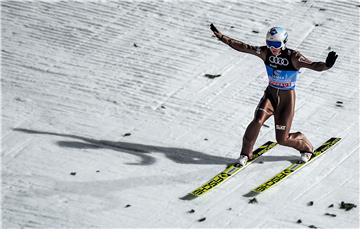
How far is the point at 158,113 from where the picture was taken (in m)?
14.7

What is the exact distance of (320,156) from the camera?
13430 millimetres

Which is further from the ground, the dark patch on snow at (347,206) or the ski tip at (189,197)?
the dark patch on snow at (347,206)

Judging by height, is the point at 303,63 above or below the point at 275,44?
below

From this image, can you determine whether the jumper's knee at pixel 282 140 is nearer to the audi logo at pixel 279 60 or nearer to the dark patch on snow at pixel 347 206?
the audi logo at pixel 279 60

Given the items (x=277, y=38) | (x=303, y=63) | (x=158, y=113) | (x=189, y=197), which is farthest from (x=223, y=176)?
(x=158, y=113)

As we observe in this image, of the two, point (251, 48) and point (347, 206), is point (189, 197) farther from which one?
point (251, 48)

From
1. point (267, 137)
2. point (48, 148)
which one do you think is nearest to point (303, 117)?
point (267, 137)

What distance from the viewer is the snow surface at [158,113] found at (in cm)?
1242

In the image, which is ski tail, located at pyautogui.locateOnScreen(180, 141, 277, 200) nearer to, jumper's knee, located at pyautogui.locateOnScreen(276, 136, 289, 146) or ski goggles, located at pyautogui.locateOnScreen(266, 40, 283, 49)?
jumper's knee, located at pyautogui.locateOnScreen(276, 136, 289, 146)

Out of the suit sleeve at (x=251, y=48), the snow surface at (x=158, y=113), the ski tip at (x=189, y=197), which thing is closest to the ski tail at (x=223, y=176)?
the ski tip at (x=189, y=197)

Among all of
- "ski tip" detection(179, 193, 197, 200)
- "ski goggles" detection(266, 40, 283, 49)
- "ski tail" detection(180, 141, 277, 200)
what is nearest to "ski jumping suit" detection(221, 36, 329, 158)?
"ski goggles" detection(266, 40, 283, 49)

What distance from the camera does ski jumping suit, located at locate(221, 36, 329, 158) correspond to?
1261 centimetres

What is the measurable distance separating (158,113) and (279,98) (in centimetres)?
241

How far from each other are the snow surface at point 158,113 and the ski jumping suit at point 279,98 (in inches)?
15.1
